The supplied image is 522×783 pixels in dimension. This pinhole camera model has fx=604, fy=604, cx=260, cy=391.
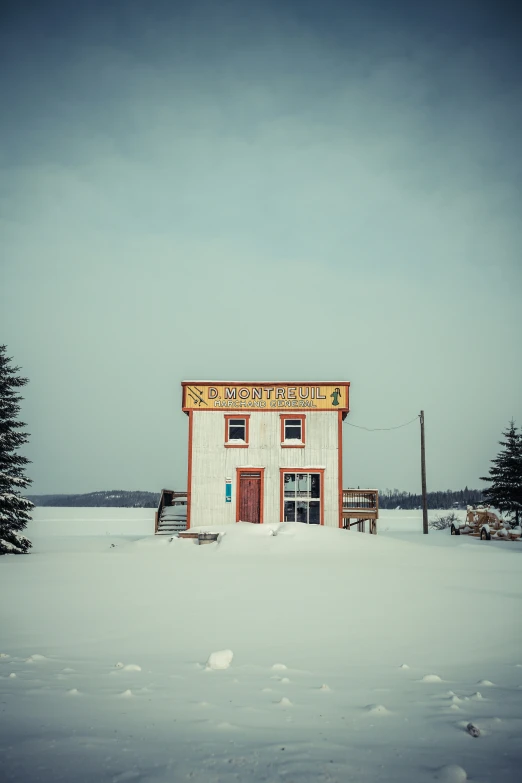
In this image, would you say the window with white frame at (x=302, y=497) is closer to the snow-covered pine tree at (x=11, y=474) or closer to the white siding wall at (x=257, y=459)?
the white siding wall at (x=257, y=459)

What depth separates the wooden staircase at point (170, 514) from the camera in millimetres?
29891

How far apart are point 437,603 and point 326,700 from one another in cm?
689

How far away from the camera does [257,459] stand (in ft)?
95.2

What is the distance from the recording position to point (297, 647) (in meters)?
8.28

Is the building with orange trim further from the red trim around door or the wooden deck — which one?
the wooden deck

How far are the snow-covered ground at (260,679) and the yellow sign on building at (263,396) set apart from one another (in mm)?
14340

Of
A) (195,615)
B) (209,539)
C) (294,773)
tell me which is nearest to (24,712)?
(294,773)

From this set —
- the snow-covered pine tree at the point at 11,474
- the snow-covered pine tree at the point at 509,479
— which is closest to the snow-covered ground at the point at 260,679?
the snow-covered pine tree at the point at 11,474

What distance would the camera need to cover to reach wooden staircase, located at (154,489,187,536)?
98.1 ft

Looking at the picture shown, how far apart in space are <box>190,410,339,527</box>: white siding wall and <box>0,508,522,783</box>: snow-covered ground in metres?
13.0

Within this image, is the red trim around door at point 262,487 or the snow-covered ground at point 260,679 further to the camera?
the red trim around door at point 262,487

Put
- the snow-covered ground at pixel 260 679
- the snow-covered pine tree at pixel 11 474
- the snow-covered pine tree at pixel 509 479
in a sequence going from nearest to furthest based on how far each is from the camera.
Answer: the snow-covered ground at pixel 260 679 < the snow-covered pine tree at pixel 11 474 < the snow-covered pine tree at pixel 509 479

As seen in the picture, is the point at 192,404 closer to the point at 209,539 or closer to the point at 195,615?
the point at 209,539

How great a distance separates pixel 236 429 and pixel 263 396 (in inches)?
81.8
